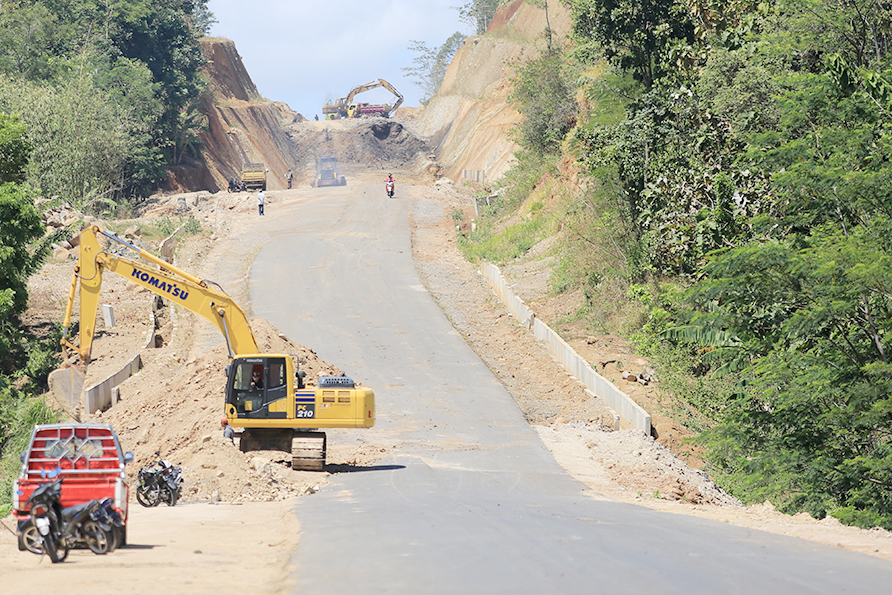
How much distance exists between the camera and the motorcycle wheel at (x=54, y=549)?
391 inches

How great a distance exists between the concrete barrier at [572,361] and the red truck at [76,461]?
1417cm

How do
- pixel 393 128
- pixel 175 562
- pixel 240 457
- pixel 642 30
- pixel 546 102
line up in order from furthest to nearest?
pixel 393 128 → pixel 546 102 → pixel 642 30 → pixel 240 457 → pixel 175 562

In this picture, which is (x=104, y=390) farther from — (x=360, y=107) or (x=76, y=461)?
(x=360, y=107)

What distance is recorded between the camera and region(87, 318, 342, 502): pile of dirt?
55.1 ft

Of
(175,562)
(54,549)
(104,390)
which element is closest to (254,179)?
(104,390)

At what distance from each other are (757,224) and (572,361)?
10411 mm

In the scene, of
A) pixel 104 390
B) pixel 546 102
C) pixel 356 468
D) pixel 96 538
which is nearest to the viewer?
pixel 96 538

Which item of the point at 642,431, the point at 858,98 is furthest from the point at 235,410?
the point at 858,98

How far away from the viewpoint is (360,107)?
383 feet

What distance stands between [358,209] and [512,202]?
11.9 meters

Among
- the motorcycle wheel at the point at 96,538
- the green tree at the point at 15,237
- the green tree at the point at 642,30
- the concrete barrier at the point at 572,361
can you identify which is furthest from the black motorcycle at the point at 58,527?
the green tree at the point at 642,30

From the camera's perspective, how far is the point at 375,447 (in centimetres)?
2139

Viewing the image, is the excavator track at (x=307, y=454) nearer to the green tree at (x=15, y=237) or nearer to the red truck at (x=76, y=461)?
the red truck at (x=76, y=461)

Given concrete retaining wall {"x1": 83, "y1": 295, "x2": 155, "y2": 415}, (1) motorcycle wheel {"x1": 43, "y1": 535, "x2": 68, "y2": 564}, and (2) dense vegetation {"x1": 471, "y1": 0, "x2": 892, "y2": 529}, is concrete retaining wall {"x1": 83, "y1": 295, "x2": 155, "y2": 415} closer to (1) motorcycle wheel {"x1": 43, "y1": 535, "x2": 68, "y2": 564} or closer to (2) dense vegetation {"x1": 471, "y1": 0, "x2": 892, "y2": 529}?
(1) motorcycle wheel {"x1": 43, "y1": 535, "x2": 68, "y2": 564}
